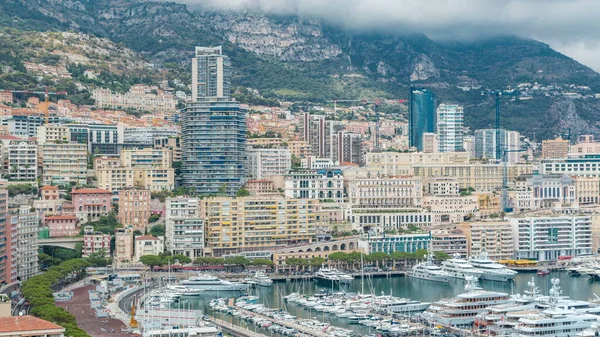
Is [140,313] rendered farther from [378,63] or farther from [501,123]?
[378,63]

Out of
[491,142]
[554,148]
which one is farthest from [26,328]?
[491,142]

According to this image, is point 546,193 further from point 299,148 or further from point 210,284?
point 210,284

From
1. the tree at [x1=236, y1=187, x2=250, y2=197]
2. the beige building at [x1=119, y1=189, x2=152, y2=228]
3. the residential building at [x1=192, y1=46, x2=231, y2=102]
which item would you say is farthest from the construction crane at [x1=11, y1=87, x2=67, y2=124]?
the beige building at [x1=119, y1=189, x2=152, y2=228]

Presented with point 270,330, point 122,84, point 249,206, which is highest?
point 122,84

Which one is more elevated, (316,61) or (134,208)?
(316,61)

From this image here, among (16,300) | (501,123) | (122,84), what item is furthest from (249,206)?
(501,123)

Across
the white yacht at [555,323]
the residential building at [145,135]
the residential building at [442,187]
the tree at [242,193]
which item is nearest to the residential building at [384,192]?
the residential building at [442,187]

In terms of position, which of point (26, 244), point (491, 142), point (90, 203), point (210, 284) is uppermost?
point (491, 142)
